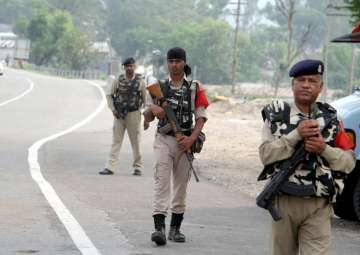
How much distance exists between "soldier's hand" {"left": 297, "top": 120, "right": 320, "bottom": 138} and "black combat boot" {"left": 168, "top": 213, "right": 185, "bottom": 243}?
3.74 m

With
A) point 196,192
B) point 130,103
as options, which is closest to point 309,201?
point 196,192

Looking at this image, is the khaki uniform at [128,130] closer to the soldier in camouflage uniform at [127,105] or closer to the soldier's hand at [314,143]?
the soldier in camouflage uniform at [127,105]

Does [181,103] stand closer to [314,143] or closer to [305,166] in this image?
[305,166]

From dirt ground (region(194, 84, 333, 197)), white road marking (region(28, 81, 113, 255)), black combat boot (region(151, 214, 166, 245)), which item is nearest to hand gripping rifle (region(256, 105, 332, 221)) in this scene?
white road marking (region(28, 81, 113, 255))

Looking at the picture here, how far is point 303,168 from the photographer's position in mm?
6406

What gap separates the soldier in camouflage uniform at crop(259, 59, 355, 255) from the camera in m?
6.34

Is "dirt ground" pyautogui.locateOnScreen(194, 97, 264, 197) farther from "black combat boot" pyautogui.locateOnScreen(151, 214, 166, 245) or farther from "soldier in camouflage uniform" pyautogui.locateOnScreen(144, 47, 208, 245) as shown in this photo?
"black combat boot" pyautogui.locateOnScreen(151, 214, 166, 245)

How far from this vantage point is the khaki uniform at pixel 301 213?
6.35 m

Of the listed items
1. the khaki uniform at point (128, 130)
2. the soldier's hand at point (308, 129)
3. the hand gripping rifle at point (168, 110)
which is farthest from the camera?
the khaki uniform at point (128, 130)

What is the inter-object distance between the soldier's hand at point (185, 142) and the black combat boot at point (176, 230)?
0.63 metres

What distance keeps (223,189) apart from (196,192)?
2.96 ft

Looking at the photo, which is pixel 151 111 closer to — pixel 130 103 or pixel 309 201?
pixel 309 201

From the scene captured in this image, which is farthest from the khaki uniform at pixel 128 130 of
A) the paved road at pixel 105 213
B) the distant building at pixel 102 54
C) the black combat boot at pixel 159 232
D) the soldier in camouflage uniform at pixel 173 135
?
the distant building at pixel 102 54

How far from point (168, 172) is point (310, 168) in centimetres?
340
